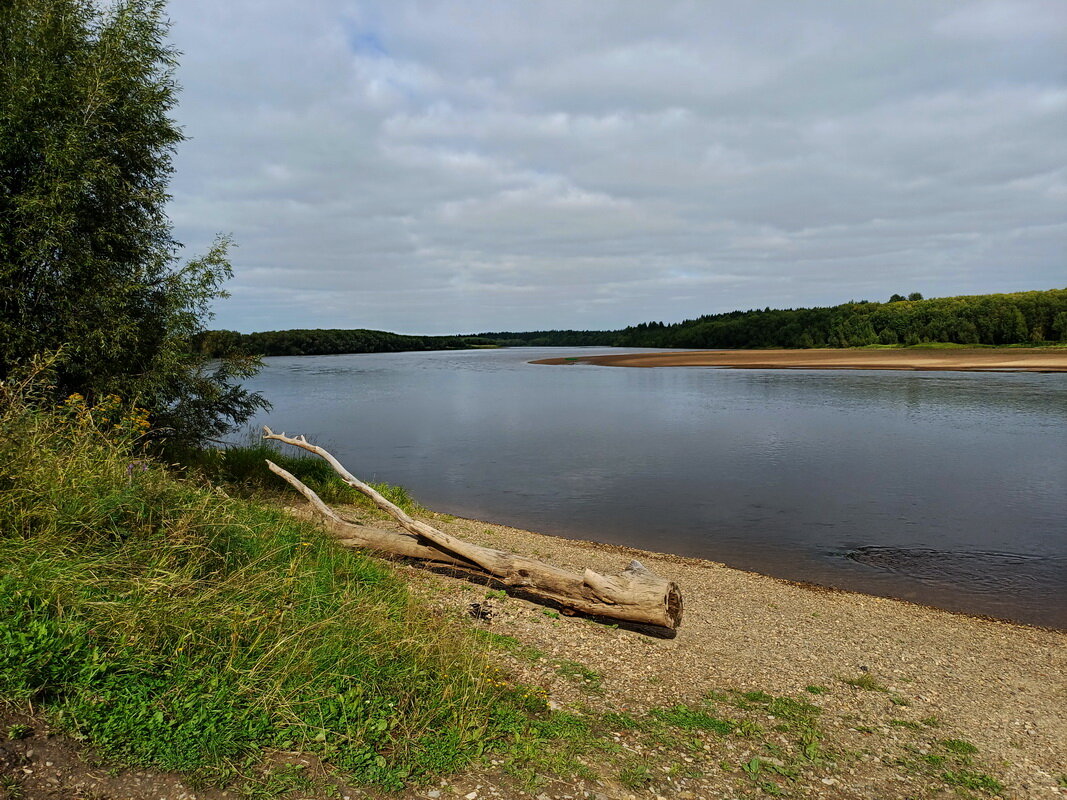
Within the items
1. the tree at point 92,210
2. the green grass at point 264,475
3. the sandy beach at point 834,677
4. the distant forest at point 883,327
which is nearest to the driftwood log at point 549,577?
the sandy beach at point 834,677

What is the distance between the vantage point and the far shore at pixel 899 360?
64.8 metres

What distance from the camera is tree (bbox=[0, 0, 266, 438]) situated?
975 centimetres

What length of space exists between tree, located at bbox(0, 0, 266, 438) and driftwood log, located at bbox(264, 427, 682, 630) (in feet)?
16.5

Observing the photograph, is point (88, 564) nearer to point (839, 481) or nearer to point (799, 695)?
point (799, 695)

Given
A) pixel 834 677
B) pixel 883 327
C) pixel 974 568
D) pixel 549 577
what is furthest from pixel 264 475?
pixel 883 327

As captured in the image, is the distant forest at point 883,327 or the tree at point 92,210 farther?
the distant forest at point 883,327

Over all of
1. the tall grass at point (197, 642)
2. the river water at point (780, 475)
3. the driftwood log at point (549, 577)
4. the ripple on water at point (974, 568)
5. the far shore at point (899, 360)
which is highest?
the far shore at point (899, 360)

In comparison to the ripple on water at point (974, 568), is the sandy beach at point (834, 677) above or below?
above

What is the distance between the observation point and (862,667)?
7016 mm

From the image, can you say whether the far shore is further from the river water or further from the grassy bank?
the grassy bank

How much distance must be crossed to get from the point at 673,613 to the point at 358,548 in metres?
4.50

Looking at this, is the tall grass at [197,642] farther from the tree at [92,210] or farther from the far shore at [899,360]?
the far shore at [899,360]

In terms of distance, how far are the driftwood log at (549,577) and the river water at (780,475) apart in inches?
211

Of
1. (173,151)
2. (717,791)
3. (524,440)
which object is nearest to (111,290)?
(173,151)
